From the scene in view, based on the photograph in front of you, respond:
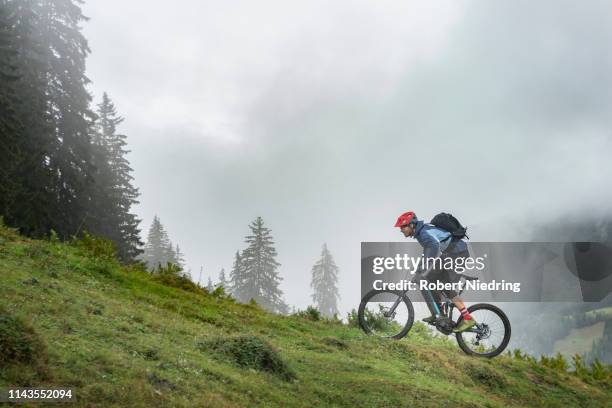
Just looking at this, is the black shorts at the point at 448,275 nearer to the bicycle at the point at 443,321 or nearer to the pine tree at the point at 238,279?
the bicycle at the point at 443,321

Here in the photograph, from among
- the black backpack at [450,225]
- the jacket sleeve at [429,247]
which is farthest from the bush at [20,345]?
the black backpack at [450,225]

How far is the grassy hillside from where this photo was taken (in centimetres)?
593

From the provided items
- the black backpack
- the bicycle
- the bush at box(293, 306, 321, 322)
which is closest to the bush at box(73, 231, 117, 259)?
the bush at box(293, 306, 321, 322)

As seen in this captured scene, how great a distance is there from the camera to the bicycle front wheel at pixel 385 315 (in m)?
12.6

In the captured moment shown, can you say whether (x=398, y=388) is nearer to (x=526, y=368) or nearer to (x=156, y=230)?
(x=526, y=368)

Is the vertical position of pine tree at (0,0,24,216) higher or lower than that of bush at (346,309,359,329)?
higher

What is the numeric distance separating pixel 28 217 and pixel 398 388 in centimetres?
2312

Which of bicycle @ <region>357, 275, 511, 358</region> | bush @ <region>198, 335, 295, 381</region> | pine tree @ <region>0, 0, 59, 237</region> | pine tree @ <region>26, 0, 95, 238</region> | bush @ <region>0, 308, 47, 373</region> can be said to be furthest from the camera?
pine tree @ <region>26, 0, 95, 238</region>

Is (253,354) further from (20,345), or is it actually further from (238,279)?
(238,279)

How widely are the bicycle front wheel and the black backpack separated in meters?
2.16

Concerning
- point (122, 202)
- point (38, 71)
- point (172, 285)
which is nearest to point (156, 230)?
point (122, 202)

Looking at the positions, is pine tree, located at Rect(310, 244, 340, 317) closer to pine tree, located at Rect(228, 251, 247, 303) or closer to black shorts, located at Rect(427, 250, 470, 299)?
pine tree, located at Rect(228, 251, 247, 303)

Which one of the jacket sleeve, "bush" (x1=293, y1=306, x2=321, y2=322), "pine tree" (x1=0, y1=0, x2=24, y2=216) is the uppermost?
"pine tree" (x1=0, y1=0, x2=24, y2=216)

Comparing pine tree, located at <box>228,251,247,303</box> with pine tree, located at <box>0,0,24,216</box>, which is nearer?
pine tree, located at <box>0,0,24,216</box>
